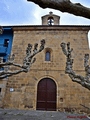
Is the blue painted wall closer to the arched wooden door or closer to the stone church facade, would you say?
the stone church facade

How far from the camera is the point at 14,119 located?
6750 millimetres

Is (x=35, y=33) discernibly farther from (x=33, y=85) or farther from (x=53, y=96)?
(x=53, y=96)

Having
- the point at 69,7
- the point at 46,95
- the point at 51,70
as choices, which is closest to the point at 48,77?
the point at 51,70

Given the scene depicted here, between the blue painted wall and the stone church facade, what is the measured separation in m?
0.74

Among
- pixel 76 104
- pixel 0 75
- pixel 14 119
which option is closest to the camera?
pixel 14 119

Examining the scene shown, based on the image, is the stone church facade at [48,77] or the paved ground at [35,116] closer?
the paved ground at [35,116]

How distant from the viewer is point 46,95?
13367mm

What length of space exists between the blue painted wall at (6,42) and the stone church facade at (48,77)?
2.43 ft

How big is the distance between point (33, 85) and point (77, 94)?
3.95 metres

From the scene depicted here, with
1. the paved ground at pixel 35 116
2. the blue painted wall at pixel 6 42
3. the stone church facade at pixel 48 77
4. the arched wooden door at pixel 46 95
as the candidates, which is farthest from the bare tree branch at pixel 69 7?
the blue painted wall at pixel 6 42

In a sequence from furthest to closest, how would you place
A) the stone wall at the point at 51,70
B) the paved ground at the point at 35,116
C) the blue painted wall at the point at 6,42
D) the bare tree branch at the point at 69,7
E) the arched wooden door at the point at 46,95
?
the blue painted wall at the point at 6,42, the arched wooden door at the point at 46,95, the stone wall at the point at 51,70, the paved ground at the point at 35,116, the bare tree branch at the point at 69,7

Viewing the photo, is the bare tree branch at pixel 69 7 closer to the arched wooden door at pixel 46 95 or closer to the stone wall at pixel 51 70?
the stone wall at pixel 51 70

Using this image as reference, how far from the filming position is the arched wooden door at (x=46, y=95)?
512 inches

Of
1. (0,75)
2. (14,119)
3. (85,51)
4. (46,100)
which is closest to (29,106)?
(46,100)
